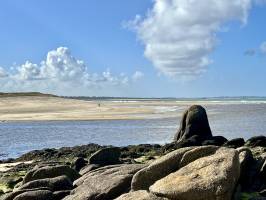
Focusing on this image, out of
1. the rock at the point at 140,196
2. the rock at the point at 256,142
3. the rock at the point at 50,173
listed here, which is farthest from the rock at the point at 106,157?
the rock at the point at 256,142

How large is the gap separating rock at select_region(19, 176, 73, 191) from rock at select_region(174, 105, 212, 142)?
50.6 ft

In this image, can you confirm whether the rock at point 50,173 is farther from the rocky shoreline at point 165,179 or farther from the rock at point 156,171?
the rock at point 156,171

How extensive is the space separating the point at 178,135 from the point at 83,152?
5482 mm

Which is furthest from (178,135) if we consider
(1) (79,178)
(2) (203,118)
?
(1) (79,178)

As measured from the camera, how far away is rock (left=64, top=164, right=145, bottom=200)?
1378 centimetres

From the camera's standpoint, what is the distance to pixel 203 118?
3120 centimetres

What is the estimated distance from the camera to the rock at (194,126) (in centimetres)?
3056

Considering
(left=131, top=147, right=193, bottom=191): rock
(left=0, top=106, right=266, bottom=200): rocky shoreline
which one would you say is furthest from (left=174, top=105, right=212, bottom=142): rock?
(left=131, top=147, right=193, bottom=191): rock

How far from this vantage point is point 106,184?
46.2 ft

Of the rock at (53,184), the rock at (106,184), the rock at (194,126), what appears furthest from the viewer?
the rock at (194,126)

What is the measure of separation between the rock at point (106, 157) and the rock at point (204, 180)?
759 cm

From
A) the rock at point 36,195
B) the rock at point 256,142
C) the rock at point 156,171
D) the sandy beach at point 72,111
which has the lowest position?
the sandy beach at point 72,111

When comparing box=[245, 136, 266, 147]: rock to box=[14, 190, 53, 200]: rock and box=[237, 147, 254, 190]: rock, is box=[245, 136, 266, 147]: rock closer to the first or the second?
box=[237, 147, 254, 190]: rock

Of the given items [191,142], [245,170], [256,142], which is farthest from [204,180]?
[191,142]
